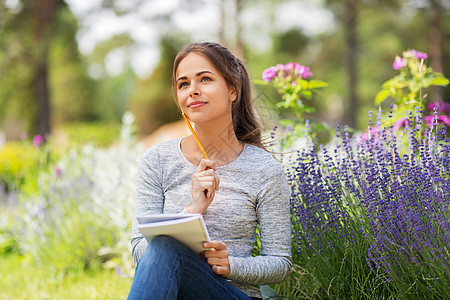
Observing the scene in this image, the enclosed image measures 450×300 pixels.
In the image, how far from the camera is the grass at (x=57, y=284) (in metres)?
2.96

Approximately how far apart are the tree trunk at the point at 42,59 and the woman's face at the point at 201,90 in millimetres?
8875

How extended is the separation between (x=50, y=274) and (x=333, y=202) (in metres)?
2.29

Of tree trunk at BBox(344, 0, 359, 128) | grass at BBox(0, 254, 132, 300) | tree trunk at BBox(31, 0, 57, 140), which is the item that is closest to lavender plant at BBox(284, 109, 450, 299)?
grass at BBox(0, 254, 132, 300)

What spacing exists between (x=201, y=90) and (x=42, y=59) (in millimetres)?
9214

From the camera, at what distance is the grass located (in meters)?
2.96

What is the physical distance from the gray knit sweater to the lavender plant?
0.20 metres

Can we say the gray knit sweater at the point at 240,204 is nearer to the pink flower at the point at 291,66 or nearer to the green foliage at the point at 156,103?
the pink flower at the point at 291,66

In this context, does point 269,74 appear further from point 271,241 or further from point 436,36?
point 436,36

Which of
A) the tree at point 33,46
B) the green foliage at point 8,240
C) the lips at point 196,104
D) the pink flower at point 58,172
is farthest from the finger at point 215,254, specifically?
the tree at point 33,46

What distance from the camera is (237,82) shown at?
2.03m

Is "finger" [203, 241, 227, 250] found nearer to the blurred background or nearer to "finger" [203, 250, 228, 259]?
"finger" [203, 250, 228, 259]

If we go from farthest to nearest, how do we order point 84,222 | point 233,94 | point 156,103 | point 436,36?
point 156,103, point 436,36, point 84,222, point 233,94

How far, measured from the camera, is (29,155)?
219 inches

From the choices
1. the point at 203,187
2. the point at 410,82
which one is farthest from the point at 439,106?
the point at 203,187
